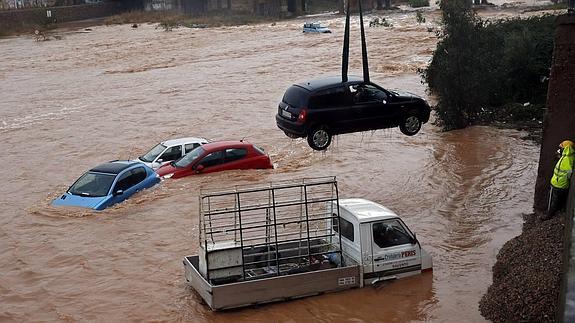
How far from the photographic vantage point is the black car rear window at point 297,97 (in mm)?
17188

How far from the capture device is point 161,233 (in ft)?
56.4

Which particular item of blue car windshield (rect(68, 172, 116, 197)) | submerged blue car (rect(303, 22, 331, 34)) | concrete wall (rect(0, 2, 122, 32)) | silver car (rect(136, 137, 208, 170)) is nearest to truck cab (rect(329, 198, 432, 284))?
blue car windshield (rect(68, 172, 116, 197))

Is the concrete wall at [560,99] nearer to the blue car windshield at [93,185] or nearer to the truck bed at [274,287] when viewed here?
the truck bed at [274,287]

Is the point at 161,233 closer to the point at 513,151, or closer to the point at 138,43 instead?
the point at 513,151

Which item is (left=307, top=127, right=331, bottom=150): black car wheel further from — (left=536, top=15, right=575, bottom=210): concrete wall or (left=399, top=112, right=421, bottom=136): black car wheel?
(left=536, top=15, right=575, bottom=210): concrete wall

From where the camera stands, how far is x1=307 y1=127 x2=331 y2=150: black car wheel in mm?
17203

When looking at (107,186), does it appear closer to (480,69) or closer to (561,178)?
(561,178)

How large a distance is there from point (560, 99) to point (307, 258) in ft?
20.7

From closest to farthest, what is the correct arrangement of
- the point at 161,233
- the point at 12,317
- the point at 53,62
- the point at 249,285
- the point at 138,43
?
1. the point at 249,285
2. the point at 12,317
3. the point at 161,233
4. the point at 53,62
5. the point at 138,43

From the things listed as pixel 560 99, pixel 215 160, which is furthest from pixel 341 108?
pixel 215 160

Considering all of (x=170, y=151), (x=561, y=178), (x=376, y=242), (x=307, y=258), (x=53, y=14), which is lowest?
(x=307, y=258)

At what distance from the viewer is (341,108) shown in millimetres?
17438

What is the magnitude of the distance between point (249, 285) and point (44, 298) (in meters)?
4.32

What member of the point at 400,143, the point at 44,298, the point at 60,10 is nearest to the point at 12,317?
the point at 44,298
